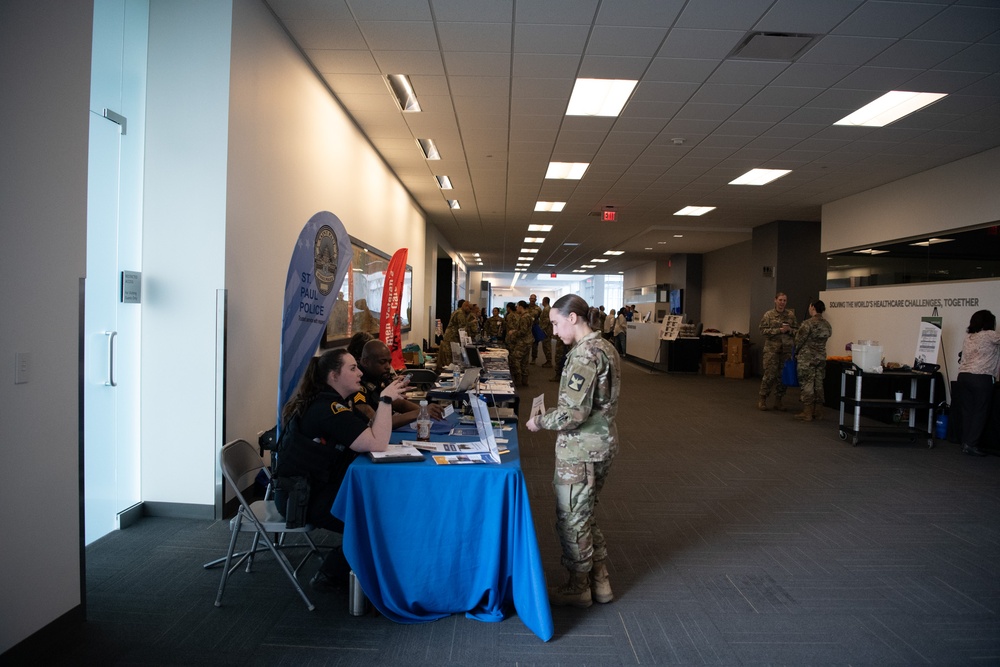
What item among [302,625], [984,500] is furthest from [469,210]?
[302,625]

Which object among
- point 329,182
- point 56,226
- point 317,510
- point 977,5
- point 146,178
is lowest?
point 317,510

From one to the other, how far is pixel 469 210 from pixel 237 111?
27.4 feet

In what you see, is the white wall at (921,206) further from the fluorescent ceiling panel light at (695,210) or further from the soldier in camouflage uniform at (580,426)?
the soldier in camouflage uniform at (580,426)

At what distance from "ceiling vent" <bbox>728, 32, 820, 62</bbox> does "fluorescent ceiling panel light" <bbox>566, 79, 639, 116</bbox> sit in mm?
926

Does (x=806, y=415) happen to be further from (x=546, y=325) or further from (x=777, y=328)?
(x=546, y=325)

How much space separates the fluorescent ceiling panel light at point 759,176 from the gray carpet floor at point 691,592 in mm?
4314

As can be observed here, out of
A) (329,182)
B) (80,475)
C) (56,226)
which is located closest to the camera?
(56,226)

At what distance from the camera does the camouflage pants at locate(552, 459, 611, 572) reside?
270 cm

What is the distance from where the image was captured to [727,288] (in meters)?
16.6

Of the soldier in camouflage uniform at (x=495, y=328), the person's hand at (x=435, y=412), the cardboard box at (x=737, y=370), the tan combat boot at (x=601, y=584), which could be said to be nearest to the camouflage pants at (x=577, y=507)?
the tan combat boot at (x=601, y=584)

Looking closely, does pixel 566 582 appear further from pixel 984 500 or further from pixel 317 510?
pixel 984 500

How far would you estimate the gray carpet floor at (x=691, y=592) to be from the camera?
2.44 meters

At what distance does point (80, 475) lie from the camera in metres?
2.50

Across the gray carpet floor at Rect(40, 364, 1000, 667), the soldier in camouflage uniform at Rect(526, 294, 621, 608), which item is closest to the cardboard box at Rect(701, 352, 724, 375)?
the gray carpet floor at Rect(40, 364, 1000, 667)
